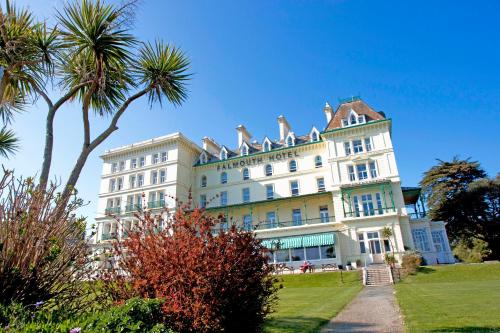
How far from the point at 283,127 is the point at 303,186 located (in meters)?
8.68

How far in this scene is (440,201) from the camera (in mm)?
36469

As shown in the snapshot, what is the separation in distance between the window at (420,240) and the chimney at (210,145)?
2585cm

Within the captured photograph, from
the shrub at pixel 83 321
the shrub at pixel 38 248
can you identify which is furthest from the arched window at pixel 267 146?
the shrub at pixel 83 321

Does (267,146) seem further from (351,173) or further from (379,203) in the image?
(379,203)

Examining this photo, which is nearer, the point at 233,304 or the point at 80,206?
the point at 80,206

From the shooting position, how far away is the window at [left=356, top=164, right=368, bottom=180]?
29.4m

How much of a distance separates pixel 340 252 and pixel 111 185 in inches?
1152

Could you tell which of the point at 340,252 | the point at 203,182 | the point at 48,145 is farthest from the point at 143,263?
the point at 203,182

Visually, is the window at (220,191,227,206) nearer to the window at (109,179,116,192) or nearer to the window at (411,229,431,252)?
the window at (109,179,116,192)

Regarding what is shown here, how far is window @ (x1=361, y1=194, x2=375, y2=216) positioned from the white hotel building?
0.09 metres

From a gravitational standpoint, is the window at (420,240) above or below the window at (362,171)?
below

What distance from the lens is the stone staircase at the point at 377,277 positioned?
765 inches

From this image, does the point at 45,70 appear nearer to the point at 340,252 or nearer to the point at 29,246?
the point at 29,246

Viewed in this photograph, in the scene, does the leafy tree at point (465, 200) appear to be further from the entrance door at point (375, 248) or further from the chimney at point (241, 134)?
the chimney at point (241, 134)
